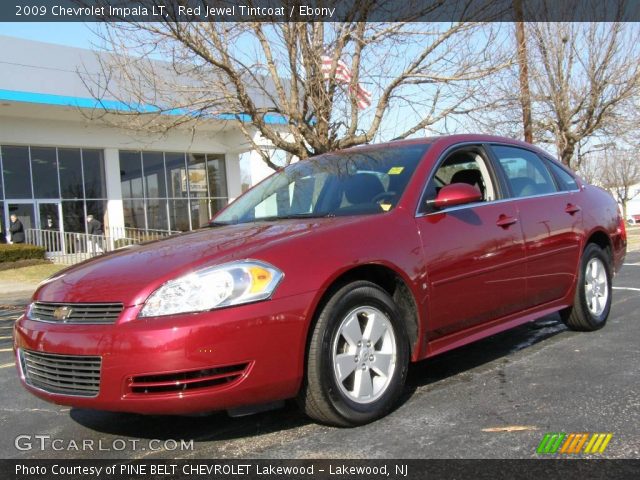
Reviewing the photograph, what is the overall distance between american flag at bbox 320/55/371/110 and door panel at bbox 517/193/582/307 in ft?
19.4

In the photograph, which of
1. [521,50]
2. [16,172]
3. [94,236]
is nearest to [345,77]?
[521,50]

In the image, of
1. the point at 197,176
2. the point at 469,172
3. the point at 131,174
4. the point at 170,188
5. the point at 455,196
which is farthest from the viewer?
the point at 197,176

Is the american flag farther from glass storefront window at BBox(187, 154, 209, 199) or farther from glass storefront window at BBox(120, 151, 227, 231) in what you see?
glass storefront window at BBox(187, 154, 209, 199)

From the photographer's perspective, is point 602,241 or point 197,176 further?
point 197,176

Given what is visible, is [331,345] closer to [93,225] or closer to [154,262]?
[154,262]

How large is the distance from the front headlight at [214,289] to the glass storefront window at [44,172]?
879 inches

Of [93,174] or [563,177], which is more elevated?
[93,174]

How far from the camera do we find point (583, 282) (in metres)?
5.05

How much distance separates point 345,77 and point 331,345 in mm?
8004

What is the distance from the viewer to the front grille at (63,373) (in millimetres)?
2920

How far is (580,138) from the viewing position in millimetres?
20750

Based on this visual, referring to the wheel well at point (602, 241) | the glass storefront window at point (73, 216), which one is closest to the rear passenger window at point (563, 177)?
the wheel well at point (602, 241)

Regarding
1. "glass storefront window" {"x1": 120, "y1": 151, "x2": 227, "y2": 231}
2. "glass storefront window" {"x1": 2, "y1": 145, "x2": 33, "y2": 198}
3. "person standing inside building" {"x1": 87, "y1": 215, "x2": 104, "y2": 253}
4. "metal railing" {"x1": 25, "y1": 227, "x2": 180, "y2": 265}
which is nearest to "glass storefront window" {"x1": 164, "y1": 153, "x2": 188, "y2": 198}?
"glass storefront window" {"x1": 120, "y1": 151, "x2": 227, "y2": 231}

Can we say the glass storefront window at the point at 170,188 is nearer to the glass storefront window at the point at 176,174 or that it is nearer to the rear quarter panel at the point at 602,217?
the glass storefront window at the point at 176,174
